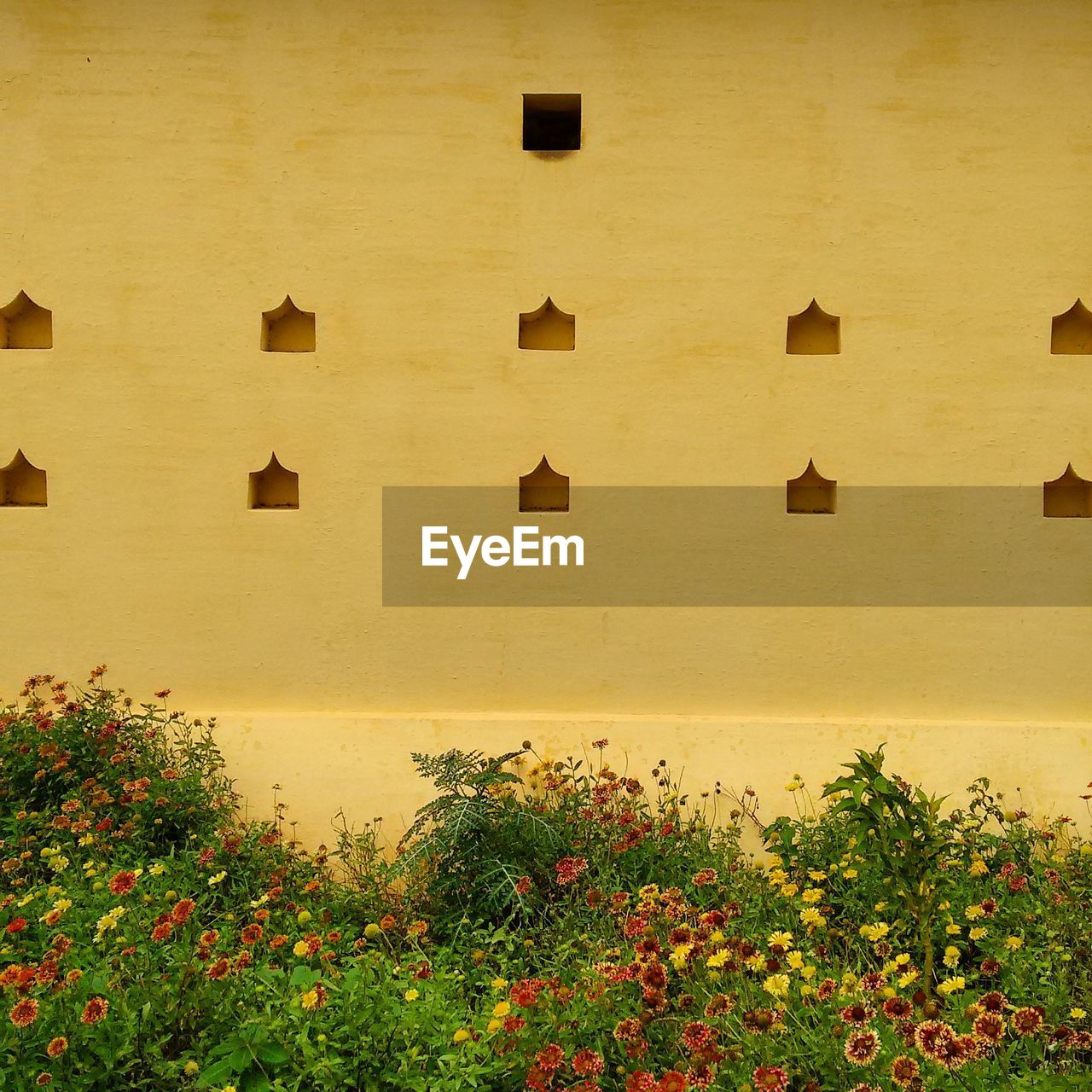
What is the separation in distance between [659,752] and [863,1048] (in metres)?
1.98

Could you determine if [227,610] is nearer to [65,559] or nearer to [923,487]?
[65,559]

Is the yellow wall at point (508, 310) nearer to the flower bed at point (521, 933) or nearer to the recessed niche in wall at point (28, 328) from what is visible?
the recessed niche in wall at point (28, 328)

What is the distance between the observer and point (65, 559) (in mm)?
3895

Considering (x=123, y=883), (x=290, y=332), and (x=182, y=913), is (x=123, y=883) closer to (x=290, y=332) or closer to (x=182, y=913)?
(x=182, y=913)

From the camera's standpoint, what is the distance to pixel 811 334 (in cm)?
391

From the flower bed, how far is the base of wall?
9 cm

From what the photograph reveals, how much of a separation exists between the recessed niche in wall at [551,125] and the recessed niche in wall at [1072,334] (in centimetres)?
217

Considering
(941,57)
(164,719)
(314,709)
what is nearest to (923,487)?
(941,57)

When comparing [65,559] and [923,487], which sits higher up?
[923,487]

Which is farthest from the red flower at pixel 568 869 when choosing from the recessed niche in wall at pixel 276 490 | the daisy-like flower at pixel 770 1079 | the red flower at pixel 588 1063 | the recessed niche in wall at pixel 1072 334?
the recessed niche in wall at pixel 1072 334

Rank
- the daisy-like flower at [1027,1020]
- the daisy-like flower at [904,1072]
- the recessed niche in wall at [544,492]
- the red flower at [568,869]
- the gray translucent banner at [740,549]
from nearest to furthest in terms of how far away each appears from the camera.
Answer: the daisy-like flower at [904,1072], the daisy-like flower at [1027,1020], the red flower at [568,869], the gray translucent banner at [740,549], the recessed niche in wall at [544,492]

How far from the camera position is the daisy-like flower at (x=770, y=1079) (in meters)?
1.71

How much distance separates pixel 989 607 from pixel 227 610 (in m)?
3.18

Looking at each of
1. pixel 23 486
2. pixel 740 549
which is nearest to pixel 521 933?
pixel 740 549
